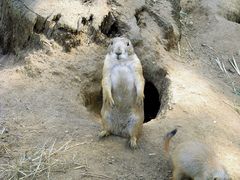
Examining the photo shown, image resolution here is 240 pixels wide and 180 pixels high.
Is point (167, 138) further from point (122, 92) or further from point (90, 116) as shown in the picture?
point (90, 116)

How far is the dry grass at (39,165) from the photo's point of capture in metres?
5.30

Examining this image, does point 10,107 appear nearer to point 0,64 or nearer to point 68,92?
point 68,92

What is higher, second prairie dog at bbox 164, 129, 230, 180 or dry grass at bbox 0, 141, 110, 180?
second prairie dog at bbox 164, 129, 230, 180

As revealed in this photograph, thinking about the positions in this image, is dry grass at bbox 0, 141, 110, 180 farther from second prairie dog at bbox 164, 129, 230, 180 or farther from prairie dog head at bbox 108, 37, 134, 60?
prairie dog head at bbox 108, 37, 134, 60

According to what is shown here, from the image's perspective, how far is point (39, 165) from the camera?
5363 millimetres

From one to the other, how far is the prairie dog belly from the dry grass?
3.08 feet

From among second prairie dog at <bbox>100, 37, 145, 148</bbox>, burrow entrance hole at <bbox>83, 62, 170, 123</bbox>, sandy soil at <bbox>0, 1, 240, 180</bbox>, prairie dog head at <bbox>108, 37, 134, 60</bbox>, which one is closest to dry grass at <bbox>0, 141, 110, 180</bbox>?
sandy soil at <bbox>0, 1, 240, 180</bbox>

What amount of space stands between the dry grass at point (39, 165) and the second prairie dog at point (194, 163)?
2.49ft

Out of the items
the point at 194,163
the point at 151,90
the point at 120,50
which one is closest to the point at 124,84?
the point at 120,50

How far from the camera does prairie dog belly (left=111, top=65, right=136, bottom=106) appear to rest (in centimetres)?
603

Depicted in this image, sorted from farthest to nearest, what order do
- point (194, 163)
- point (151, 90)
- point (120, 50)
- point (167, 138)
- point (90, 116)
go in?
point (151, 90)
point (90, 116)
point (120, 50)
point (167, 138)
point (194, 163)

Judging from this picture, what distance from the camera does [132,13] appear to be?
302 inches

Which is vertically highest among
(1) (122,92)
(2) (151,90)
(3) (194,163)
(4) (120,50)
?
(4) (120,50)

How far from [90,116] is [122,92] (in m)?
0.70
